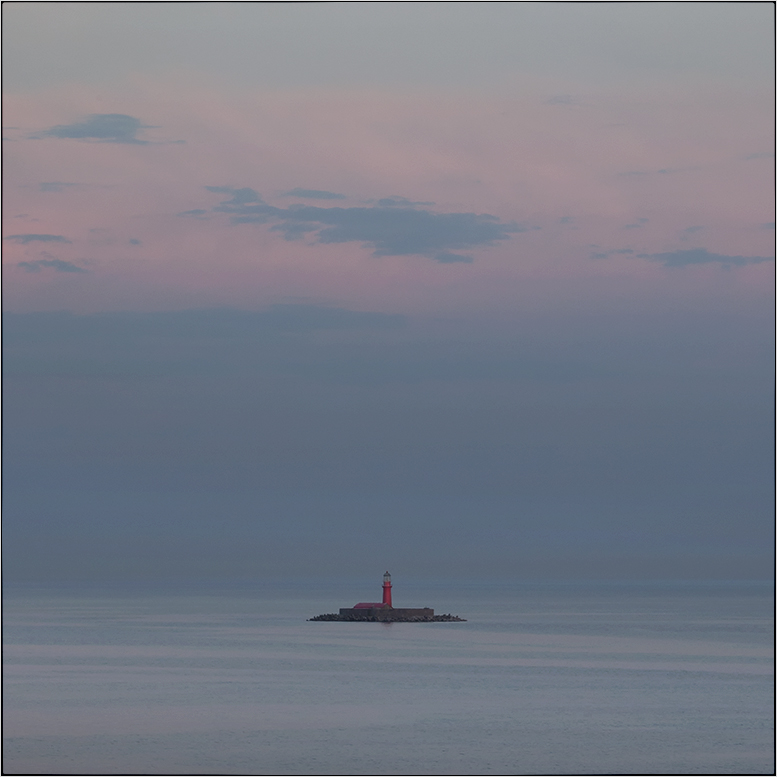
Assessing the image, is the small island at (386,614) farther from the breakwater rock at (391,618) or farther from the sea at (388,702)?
the sea at (388,702)

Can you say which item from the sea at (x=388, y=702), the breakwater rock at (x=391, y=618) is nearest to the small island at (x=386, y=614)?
the breakwater rock at (x=391, y=618)

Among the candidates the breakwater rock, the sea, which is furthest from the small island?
the sea

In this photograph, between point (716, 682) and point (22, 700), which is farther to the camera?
point (716, 682)

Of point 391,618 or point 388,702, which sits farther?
point 391,618

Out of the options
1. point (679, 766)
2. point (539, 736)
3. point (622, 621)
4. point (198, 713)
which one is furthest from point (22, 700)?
point (622, 621)

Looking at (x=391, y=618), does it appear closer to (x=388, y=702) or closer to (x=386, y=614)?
(x=386, y=614)

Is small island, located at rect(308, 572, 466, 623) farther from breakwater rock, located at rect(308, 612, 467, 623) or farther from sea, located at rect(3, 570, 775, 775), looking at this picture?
sea, located at rect(3, 570, 775, 775)

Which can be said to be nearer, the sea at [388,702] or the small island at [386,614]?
the sea at [388,702]

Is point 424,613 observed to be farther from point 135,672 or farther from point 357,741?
point 357,741

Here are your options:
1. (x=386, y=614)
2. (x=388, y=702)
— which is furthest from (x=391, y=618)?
(x=388, y=702)
